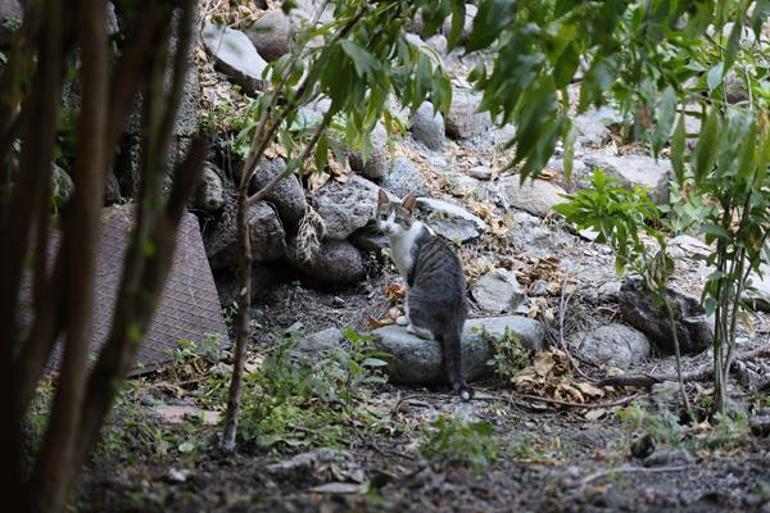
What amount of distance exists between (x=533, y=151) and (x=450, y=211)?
4.76m

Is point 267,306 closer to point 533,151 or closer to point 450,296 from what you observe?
point 450,296

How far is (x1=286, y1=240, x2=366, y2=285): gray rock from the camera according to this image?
6727 millimetres

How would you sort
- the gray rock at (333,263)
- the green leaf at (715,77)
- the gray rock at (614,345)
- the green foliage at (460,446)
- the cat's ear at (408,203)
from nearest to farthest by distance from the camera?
the green foliage at (460,446)
the green leaf at (715,77)
the gray rock at (614,345)
the cat's ear at (408,203)
the gray rock at (333,263)

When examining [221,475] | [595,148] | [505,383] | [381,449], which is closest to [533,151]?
[221,475]

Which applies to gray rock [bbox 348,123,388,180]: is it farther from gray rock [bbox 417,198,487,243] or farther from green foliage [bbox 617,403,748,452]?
green foliage [bbox 617,403,748,452]

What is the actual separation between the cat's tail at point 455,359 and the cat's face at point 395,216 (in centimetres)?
98

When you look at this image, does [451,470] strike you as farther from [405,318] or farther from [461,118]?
[461,118]

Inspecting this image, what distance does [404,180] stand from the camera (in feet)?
24.4

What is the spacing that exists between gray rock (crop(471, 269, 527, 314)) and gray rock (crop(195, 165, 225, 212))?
1861 mm

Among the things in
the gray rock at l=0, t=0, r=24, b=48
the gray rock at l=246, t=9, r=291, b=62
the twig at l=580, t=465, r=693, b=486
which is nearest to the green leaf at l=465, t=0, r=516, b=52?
the twig at l=580, t=465, r=693, b=486

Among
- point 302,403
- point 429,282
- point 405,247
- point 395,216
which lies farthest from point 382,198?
point 302,403

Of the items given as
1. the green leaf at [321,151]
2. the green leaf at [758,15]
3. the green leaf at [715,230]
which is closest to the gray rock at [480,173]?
the green leaf at [715,230]

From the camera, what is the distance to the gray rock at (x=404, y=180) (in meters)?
7.35

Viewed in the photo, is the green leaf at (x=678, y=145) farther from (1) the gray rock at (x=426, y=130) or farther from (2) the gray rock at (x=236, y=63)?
(1) the gray rock at (x=426, y=130)
